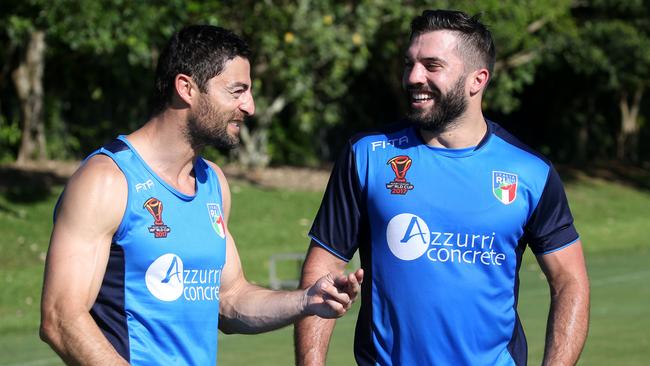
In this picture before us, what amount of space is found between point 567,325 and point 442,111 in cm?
99

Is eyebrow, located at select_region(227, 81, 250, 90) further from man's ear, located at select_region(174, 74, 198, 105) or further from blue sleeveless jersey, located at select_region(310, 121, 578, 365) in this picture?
blue sleeveless jersey, located at select_region(310, 121, 578, 365)

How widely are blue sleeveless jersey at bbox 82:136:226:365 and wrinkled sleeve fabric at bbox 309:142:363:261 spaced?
1.70 ft

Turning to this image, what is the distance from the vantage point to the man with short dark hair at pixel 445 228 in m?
4.61

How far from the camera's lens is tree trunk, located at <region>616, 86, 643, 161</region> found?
39750 mm

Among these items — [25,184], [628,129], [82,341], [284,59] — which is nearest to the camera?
[82,341]

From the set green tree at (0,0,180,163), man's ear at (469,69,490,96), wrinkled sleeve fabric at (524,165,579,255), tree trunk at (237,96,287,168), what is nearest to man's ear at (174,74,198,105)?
man's ear at (469,69,490,96)

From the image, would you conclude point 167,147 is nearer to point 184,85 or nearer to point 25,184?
point 184,85

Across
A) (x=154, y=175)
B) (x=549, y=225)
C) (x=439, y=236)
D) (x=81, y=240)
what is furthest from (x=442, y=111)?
(x=81, y=240)

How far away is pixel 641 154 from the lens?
42.2 m

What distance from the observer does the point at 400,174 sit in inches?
186

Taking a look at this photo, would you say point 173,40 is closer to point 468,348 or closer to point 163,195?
point 163,195

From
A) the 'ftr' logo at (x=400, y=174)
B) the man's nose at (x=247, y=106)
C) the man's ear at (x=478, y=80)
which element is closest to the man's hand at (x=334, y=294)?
the 'ftr' logo at (x=400, y=174)

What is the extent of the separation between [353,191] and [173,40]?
3.07 feet

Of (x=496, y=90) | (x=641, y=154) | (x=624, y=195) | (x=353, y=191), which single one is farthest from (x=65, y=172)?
(x=641, y=154)
